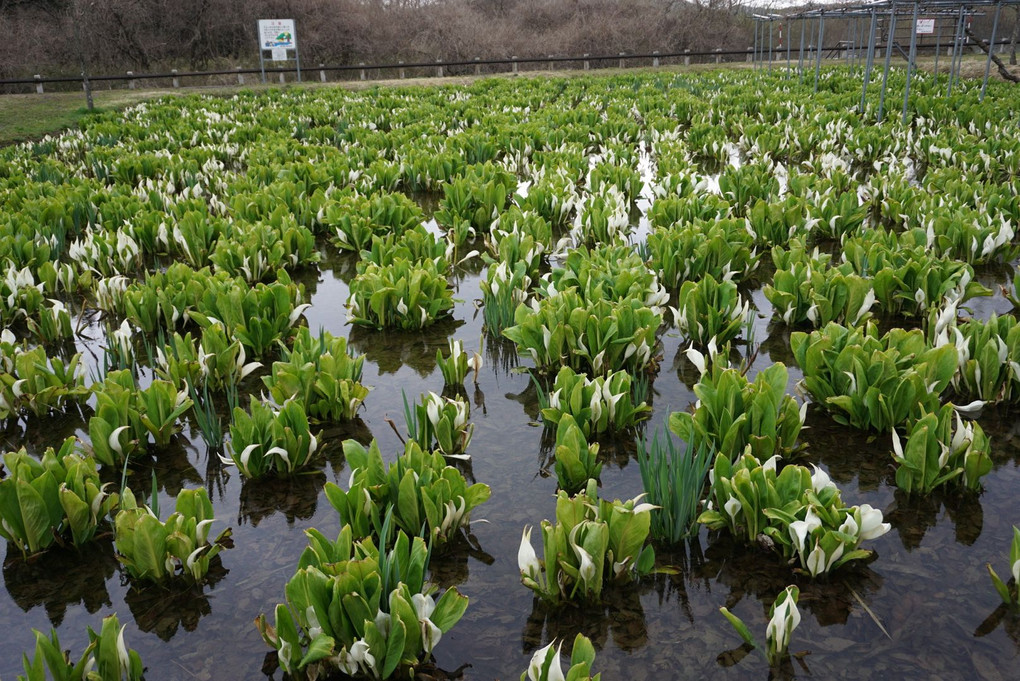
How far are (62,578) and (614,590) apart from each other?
1.89m

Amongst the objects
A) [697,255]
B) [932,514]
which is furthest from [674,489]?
[697,255]

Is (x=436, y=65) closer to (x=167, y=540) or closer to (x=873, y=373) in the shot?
(x=873, y=373)

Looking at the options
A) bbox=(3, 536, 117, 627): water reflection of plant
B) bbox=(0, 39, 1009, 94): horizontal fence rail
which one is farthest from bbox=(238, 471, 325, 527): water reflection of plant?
bbox=(0, 39, 1009, 94): horizontal fence rail

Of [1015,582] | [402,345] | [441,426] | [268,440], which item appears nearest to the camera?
[1015,582]

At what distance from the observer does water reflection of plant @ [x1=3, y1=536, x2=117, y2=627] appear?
8.65 feet

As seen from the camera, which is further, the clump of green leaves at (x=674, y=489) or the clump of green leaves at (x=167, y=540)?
the clump of green leaves at (x=674, y=489)

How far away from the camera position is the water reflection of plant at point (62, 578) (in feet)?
8.65

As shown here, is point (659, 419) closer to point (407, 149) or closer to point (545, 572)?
point (545, 572)

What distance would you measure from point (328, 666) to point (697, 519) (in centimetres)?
129

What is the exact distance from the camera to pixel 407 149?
1102cm

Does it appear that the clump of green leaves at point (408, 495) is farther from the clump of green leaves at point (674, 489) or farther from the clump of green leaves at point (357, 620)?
the clump of green leaves at point (674, 489)

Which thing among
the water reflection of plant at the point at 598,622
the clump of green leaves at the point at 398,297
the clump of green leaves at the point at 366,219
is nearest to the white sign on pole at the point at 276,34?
the clump of green leaves at the point at 366,219

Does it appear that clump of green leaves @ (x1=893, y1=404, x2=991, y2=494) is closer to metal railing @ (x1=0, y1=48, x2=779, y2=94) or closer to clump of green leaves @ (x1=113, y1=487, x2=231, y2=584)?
clump of green leaves @ (x1=113, y1=487, x2=231, y2=584)

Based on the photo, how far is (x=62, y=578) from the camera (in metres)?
2.76
